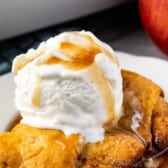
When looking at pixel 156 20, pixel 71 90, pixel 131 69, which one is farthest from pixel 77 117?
pixel 156 20

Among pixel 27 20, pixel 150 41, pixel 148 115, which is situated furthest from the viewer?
pixel 150 41

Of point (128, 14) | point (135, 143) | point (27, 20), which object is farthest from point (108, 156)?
point (128, 14)

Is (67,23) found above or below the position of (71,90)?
below

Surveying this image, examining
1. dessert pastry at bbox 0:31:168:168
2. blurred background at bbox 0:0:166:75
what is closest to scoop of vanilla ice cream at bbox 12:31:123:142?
dessert pastry at bbox 0:31:168:168

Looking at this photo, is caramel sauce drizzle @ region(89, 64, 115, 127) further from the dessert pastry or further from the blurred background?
the blurred background

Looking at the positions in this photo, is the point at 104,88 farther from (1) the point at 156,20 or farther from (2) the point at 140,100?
(1) the point at 156,20

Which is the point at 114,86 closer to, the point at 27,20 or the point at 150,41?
the point at 27,20
